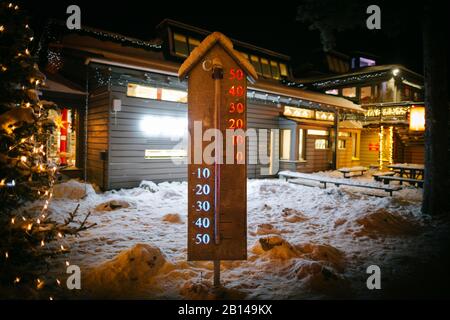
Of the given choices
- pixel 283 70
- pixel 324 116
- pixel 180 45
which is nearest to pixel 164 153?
pixel 180 45

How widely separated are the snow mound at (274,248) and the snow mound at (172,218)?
8.37 feet

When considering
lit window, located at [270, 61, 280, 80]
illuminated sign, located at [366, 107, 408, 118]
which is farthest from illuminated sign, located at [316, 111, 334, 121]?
lit window, located at [270, 61, 280, 80]

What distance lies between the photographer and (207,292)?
11.9 ft

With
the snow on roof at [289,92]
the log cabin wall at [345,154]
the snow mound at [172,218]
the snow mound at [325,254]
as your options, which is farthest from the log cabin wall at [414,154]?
the snow mound at [172,218]

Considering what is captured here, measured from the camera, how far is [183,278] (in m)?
4.05

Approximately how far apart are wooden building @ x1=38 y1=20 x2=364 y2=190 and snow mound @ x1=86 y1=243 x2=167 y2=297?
527 centimetres

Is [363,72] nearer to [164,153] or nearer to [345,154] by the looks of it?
[345,154]

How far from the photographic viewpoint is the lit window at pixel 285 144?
16375 mm

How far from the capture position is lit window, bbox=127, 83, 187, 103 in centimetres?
1080

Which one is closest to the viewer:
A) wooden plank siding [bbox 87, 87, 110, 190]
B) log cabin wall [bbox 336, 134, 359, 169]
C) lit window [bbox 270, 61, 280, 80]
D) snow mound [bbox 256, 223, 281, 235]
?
snow mound [bbox 256, 223, 281, 235]

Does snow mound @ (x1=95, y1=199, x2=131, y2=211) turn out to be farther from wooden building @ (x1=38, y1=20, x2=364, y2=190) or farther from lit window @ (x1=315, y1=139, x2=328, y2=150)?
lit window @ (x1=315, y1=139, x2=328, y2=150)

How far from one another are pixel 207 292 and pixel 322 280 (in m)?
1.73

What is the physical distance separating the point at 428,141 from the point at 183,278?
777 centimetres
